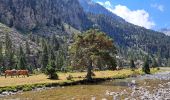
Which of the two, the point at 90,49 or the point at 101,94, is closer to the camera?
the point at 101,94

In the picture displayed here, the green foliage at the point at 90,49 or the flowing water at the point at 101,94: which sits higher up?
the green foliage at the point at 90,49

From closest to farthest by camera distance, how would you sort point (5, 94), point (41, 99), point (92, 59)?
point (41, 99), point (5, 94), point (92, 59)

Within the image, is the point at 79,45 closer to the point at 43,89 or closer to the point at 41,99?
the point at 43,89

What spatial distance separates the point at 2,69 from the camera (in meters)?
185

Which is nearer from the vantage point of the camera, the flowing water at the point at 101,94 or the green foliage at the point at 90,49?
the flowing water at the point at 101,94

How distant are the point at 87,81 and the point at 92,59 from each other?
5746 mm

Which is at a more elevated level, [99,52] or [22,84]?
[99,52]

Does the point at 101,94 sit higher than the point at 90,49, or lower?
lower

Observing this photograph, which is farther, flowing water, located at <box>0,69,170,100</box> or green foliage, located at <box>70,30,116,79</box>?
green foliage, located at <box>70,30,116,79</box>

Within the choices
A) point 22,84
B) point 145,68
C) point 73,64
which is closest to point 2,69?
point 145,68

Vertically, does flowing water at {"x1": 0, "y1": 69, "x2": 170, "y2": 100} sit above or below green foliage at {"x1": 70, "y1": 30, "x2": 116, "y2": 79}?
below

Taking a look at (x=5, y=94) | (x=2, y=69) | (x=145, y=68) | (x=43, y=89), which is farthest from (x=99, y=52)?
(x=2, y=69)

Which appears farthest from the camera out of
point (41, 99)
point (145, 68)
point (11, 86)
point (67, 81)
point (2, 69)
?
point (2, 69)

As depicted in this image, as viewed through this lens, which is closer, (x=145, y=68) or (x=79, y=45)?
(x=79, y=45)
